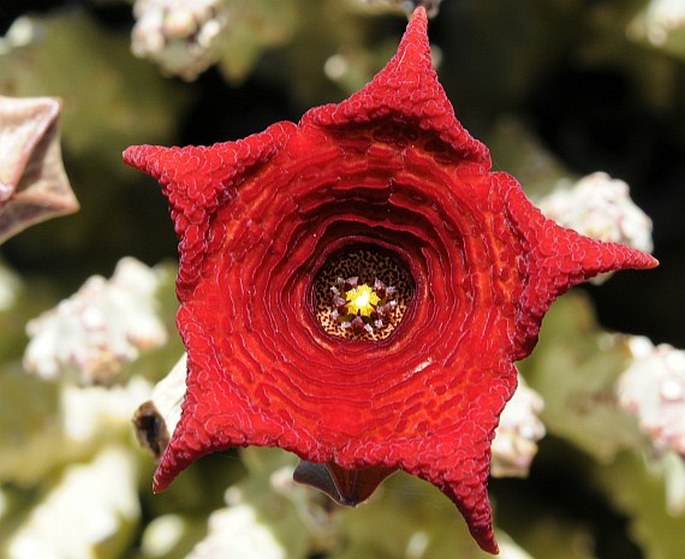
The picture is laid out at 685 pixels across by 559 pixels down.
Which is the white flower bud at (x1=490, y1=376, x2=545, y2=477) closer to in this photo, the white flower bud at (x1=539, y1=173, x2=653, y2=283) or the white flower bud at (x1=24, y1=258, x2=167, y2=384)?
the white flower bud at (x1=539, y1=173, x2=653, y2=283)

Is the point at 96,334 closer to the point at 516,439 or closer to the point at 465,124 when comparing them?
the point at 516,439

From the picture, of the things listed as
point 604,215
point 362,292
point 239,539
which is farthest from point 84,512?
point 604,215

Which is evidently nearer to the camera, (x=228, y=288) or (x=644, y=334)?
(x=228, y=288)

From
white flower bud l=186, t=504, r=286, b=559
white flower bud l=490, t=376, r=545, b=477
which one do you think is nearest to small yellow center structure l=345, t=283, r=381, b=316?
white flower bud l=490, t=376, r=545, b=477

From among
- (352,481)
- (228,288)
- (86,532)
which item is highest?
(228,288)

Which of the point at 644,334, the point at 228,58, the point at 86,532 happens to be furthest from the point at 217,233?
the point at 644,334

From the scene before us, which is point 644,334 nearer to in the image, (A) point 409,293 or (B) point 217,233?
(A) point 409,293
